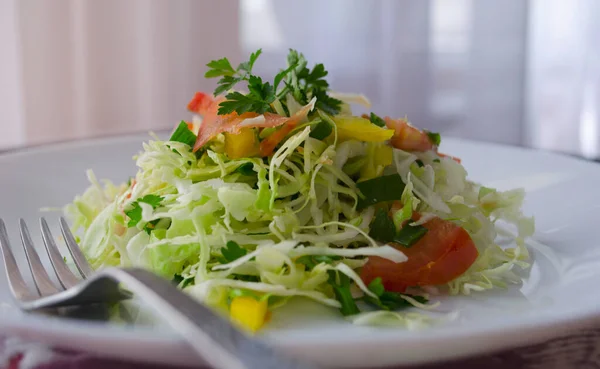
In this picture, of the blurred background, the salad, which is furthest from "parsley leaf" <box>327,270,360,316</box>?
the blurred background

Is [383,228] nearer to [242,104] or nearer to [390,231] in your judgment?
[390,231]

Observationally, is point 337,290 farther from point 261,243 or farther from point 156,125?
point 156,125

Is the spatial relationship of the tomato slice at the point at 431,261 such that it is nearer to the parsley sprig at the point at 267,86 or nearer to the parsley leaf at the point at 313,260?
the parsley leaf at the point at 313,260

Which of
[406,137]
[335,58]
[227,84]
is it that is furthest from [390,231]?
[335,58]

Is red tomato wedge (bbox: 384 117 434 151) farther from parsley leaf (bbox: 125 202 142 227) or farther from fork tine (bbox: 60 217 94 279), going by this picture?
fork tine (bbox: 60 217 94 279)

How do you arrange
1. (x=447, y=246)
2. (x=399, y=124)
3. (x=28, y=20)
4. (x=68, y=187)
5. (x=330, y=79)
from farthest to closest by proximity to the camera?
1. (x=330, y=79)
2. (x=28, y=20)
3. (x=68, y=187)
4. (x=399, y=124)
5. (x=447, y=246)

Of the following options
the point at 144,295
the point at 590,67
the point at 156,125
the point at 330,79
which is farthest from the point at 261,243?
the point at 590,67

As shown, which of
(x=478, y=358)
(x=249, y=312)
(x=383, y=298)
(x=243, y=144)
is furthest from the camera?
(x=243, y=144)
